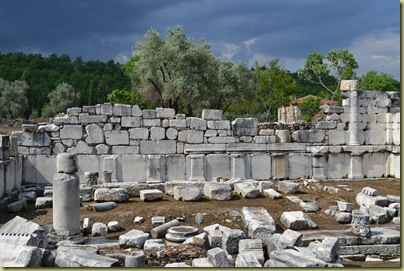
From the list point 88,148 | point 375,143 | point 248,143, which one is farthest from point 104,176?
point 375,143

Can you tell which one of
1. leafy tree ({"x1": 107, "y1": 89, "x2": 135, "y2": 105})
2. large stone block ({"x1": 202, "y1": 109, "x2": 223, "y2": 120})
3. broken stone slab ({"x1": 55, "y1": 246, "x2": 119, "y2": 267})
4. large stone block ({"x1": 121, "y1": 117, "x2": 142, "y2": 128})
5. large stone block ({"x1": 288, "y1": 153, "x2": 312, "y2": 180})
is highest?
leafy tree ({"x1": 107, "y1": 89, "x2": 135, "y2": 105})

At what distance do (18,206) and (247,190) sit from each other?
641 cm

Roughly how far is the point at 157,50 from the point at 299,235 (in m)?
28.3

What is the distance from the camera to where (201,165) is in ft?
48.9

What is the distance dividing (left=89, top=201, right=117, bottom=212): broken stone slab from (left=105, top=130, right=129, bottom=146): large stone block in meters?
3.32

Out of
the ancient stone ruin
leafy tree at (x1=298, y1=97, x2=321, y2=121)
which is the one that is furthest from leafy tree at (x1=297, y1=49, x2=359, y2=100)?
the ancient stone ruin

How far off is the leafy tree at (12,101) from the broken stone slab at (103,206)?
40.3 meters

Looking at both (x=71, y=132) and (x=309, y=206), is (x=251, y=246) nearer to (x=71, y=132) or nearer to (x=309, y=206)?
(x=309, y=206)

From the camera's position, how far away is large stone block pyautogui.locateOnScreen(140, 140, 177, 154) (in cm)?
1492

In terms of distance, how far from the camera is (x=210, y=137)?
15.2 meters

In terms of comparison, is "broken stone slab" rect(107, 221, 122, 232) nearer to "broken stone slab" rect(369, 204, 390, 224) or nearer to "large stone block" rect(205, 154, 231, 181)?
"large stone block" rect(205, 154, 231, 181)

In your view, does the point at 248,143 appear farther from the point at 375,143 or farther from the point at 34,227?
the point at 34,227

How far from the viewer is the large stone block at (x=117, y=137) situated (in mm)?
14750

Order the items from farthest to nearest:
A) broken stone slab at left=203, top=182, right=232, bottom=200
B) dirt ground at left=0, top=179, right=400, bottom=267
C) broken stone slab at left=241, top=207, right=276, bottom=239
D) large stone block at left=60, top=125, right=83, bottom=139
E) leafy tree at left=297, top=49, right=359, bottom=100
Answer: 1. leafy tree at left=297, top=49, right=359, bottom=100
2. large stone block at left=60, top=125, right=83, bottom=139
3. broken stone slab at left=203, top=182, right=232, bottom=200
4. dirt ground at left=0, top=179, right=400, bottom=267
5. broken stone slab at left=241, top=207, right=276, bottom=239
